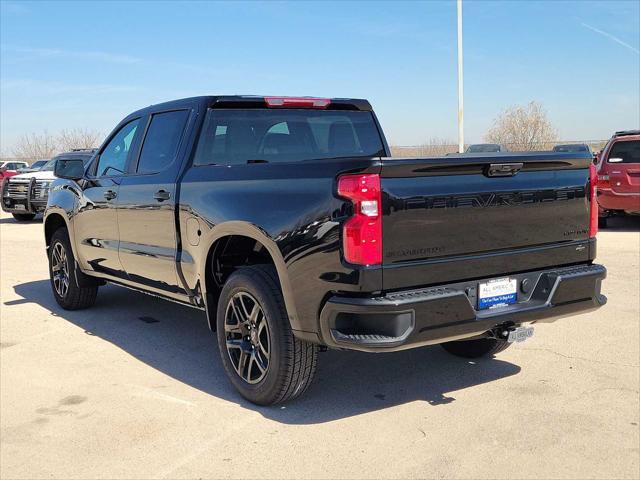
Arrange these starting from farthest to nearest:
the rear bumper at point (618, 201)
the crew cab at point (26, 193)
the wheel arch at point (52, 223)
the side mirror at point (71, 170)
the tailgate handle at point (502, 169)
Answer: the crew cab at point (26, 193)
the rear bumper at point (618, 201)
the wheel arch at point (52, 223)
the side mirror at point (71, 170)
the tailgate handle at point (502, 169)

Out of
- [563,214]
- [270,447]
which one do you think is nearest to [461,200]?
[563,214]

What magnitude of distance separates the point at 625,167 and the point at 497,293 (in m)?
10.5

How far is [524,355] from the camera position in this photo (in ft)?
17.3

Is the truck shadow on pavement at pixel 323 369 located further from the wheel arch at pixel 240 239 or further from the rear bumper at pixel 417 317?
the rear bumper at pixel 417 317

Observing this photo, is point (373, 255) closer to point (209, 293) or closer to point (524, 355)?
point (209, 293)

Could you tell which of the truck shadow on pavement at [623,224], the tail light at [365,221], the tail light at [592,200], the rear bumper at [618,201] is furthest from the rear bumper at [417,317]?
the truck shadow on pavement at [623,224]

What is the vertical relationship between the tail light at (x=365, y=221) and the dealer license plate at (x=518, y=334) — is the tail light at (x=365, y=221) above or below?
above

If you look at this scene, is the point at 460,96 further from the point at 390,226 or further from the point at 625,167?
the point at 390,226

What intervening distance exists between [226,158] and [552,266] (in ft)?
8.20

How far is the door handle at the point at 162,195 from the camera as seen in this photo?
5.07 m

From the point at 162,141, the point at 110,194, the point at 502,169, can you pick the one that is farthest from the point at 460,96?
the point at 502,169

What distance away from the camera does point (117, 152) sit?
20.5ft

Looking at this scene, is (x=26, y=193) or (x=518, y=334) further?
(x=26, y=193)

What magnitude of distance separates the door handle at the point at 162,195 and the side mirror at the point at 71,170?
1.79 m
